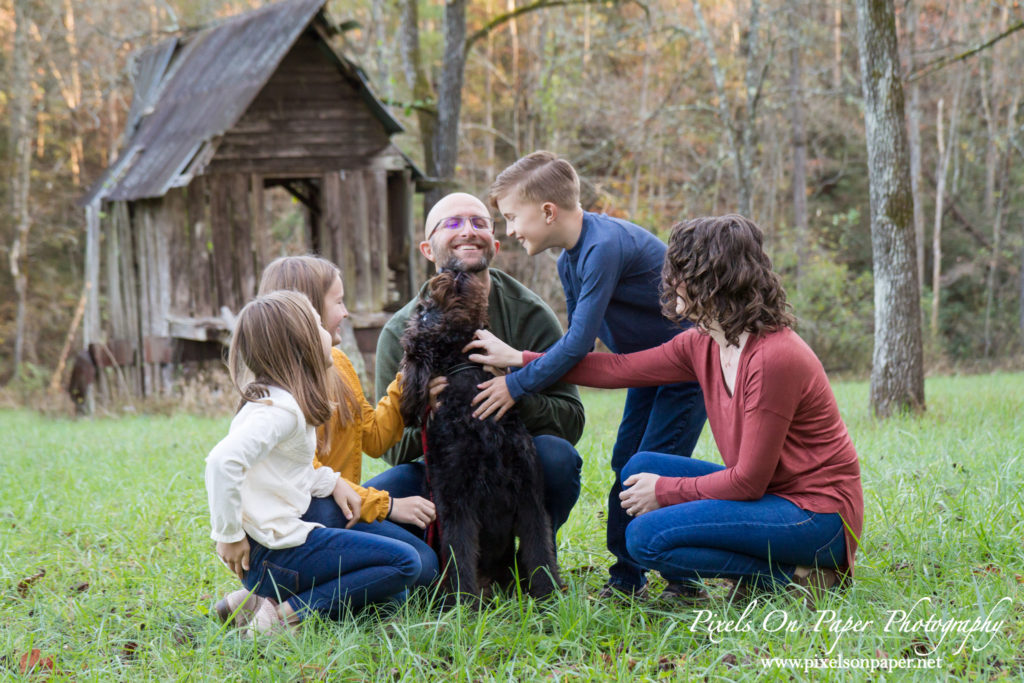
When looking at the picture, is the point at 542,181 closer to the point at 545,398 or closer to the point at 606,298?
the point at 606,298

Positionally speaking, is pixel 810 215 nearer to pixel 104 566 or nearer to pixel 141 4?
pixel 141 4

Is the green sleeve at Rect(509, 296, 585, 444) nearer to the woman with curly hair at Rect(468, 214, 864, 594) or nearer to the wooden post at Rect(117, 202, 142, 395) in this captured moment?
the woman with curly hair at Rect(468, 214, 864, 594)

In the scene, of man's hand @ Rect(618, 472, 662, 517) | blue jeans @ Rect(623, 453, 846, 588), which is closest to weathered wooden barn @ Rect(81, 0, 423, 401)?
man's hand @ Rect(618, 472, 662, 517)

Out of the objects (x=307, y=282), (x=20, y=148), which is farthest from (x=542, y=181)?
(x=20, y=148)

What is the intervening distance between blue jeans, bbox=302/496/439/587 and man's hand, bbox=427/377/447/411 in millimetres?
519

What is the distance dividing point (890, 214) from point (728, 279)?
17.3ft

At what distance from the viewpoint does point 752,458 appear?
308cm

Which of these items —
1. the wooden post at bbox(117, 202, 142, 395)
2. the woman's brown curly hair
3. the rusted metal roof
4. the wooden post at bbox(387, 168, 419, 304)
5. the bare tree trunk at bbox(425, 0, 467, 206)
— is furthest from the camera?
the wooden post at bbox(117, 202, 142, 395)

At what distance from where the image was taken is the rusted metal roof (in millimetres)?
11922

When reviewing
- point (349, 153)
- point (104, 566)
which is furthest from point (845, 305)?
point (104, 566)

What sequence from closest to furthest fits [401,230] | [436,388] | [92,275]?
[436,388], [401,230], [92,275]

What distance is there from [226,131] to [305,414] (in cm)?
977

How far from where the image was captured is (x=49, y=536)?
491 cm

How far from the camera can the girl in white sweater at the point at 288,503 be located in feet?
10.1
